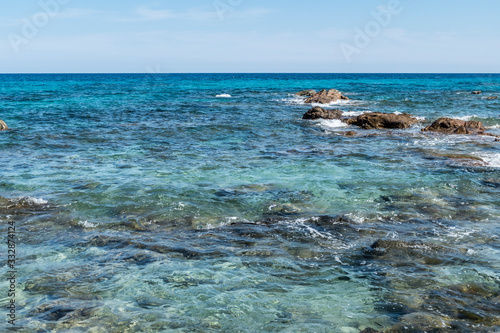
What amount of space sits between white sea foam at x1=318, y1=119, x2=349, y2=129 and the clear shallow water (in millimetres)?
8208

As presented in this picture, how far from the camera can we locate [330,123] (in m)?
27.8

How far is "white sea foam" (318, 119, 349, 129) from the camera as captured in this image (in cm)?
2656

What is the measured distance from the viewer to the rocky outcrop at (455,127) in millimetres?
22791

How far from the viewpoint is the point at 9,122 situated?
27.2 meters

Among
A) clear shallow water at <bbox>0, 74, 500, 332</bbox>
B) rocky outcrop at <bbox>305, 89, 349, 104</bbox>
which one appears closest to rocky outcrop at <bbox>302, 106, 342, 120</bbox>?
clear shallow water at <bbox>0, 74, 500, 332</bbox>

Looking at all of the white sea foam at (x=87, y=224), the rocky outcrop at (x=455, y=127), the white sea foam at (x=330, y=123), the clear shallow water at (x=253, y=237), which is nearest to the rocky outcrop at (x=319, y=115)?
the white sea foam at (x=330, y=123)

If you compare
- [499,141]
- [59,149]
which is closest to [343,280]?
[59,149]

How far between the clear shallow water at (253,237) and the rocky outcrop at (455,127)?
4500 mm

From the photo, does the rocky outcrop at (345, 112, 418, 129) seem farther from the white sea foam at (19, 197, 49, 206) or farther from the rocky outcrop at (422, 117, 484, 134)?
the white sea foam at (19, 197, 49, 206)

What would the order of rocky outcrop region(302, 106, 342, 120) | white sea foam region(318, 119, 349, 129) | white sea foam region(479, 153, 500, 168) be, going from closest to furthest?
1. white sea foam region(479, 153, 500, 168)
2. white sea foam region(318, 119, 349, 129)
3. rocky outcrop region(302, 106, 342, 120)

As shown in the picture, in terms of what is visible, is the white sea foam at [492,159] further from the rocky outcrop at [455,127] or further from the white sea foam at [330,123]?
the white sea foam at [330,123]

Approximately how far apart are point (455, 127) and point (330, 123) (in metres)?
7.59

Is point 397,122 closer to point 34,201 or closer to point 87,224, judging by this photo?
point 87,224

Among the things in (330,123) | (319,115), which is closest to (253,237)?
(330,123)
